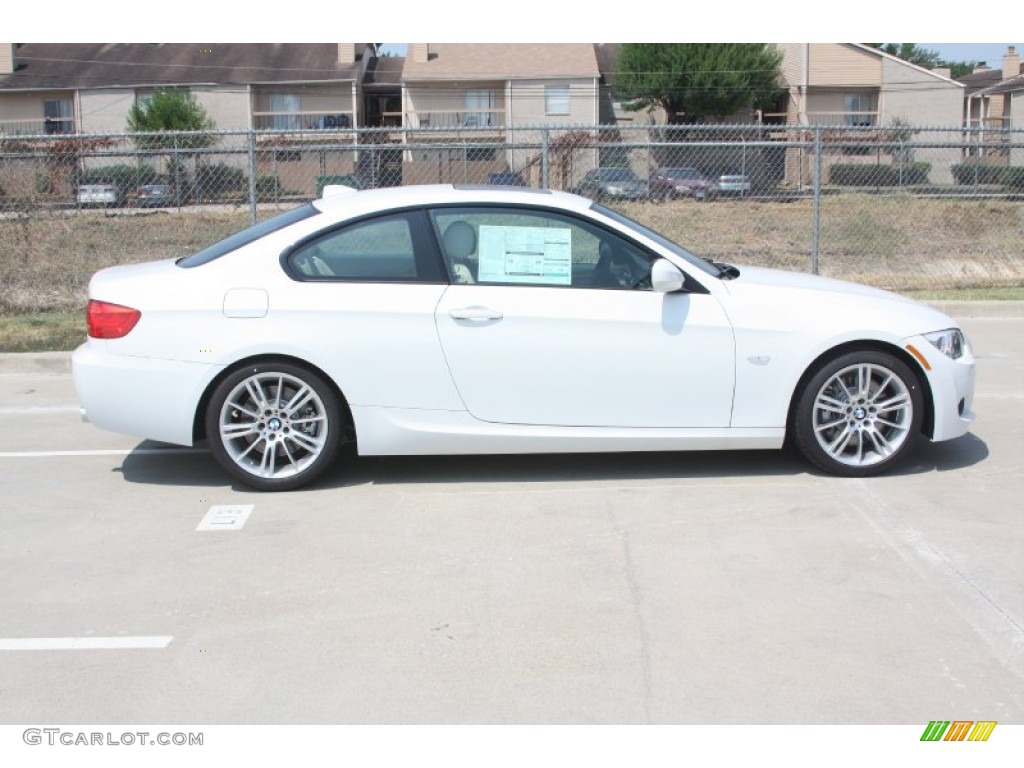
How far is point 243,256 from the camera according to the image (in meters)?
6.18

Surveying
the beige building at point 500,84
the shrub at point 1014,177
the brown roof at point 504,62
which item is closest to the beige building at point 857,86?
the beige building at point 500,84

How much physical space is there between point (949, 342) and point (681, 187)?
12368 mm

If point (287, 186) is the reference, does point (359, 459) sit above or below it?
below

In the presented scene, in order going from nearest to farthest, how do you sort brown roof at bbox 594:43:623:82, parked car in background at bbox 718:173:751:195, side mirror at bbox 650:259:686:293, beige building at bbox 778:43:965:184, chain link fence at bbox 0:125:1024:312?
side mirror at bbox 650:259:686:293 → chain link fence at bbox 0:125:1024:312 → parked car in background at bbox 718:173:751:195 → beige building at bbox 778:43:965:184 → brown roof at bbox 594:43:623:82

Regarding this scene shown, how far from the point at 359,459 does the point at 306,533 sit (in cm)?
137

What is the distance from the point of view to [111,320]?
6.12 meters

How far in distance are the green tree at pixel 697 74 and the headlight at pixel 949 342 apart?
4029 centimetres

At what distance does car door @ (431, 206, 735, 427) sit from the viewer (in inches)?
237

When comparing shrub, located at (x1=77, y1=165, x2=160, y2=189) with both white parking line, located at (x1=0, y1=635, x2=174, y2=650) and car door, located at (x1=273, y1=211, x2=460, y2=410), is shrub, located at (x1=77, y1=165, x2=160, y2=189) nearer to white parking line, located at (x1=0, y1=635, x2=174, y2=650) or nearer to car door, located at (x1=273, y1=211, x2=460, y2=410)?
car door, located at (x1=273, y1=211, x2=460, y2=410)

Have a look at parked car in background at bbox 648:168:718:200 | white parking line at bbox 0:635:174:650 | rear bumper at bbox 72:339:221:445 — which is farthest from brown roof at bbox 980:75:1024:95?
white parking line at bbox 0:635:174:650

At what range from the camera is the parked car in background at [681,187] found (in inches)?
706

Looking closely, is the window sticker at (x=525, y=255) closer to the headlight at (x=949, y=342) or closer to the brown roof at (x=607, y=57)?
the headlight at (x=949, y=342)

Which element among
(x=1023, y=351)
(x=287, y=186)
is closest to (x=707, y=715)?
(x=1023, y=351)

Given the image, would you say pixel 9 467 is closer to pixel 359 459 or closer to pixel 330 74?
pixel 359 459
